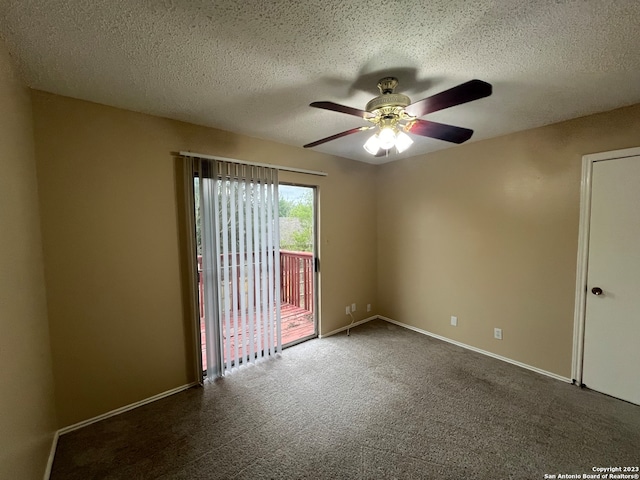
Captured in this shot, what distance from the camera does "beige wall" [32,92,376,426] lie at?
184cm

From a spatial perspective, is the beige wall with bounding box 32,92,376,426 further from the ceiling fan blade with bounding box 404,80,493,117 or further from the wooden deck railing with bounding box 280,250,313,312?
the wooden deck railing with bounding box 280,250,313,312

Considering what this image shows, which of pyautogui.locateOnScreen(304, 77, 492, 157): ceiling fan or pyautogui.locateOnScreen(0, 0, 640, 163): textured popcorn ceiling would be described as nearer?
pyautogui.locateOnScreen(0, 0, 640, 163): textured popcorn ceiling

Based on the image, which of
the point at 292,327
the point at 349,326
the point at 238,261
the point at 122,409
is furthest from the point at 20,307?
the point at 349,326

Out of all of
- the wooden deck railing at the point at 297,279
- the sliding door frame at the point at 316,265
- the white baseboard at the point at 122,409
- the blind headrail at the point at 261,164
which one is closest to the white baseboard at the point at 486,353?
the sliding door frame at the point at 316,265

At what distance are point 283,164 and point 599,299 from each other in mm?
3139

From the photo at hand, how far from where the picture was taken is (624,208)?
83.2 inches

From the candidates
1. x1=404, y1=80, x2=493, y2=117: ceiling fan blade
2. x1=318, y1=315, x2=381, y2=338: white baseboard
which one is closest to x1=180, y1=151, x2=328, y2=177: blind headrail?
x1=404, y1=80, x2=493, y2=117: ceiling fan blade

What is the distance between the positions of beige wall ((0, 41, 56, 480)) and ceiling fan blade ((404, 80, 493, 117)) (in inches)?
77.8

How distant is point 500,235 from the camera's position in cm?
280

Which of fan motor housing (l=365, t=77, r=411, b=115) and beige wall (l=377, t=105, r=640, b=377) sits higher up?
fan motor housing (l=365, t=77, r=411, b=115)

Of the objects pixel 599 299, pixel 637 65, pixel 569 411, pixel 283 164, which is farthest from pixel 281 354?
pixel 637 65

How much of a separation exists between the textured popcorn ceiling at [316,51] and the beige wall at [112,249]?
0.25m

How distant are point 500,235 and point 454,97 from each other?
6.73 feet

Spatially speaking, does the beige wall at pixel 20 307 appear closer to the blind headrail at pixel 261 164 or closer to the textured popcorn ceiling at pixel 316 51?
the textured popcorn ceiling at pixel 316 51
